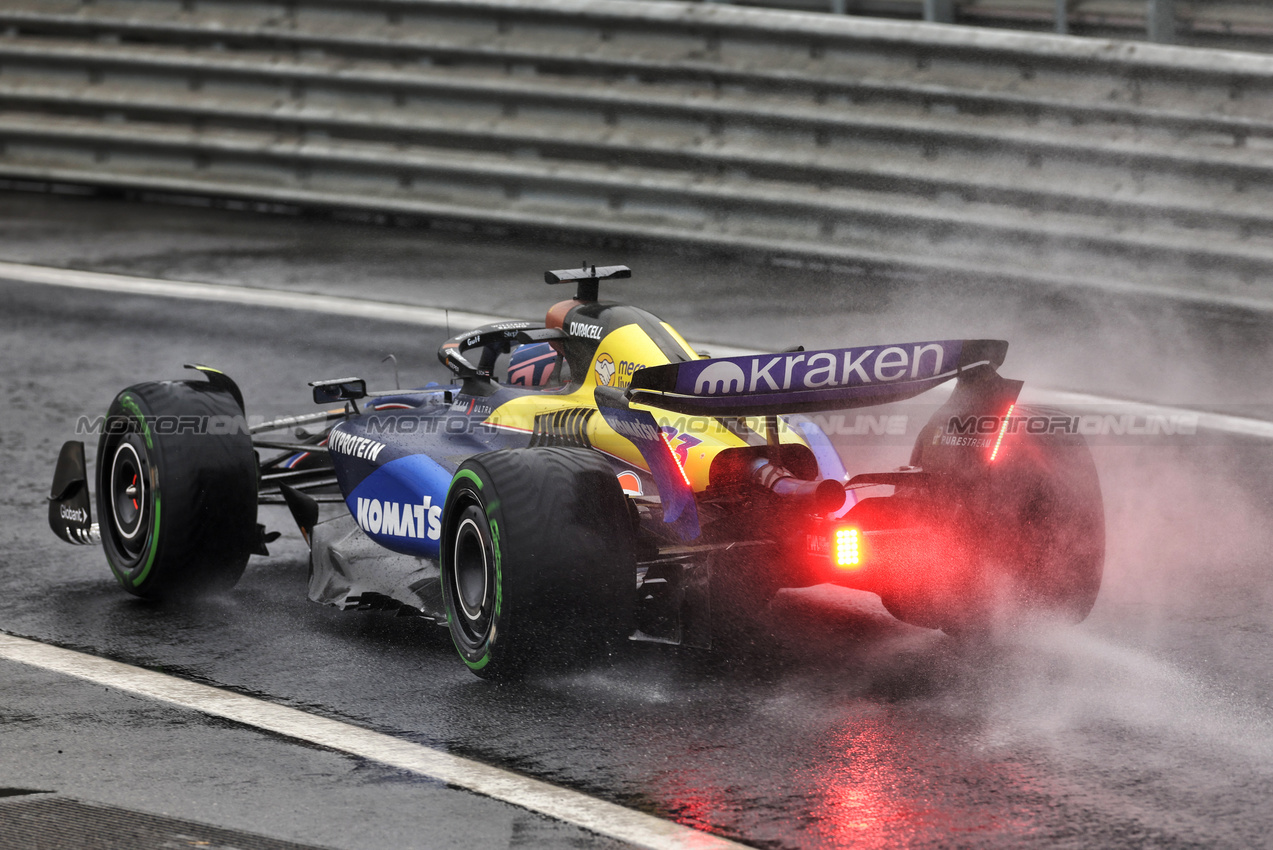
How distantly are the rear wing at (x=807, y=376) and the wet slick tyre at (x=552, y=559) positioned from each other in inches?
13.1

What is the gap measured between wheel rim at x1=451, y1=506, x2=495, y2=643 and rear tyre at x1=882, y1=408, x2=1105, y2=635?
145 centimetres

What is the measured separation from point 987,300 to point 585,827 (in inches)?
285

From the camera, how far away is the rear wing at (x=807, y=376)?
5602 mm

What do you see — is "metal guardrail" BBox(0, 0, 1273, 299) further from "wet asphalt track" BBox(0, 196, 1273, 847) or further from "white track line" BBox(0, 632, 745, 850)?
"white track line" BBox(0, 632, 745, 850)

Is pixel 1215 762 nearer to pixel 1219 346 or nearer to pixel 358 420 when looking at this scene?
pixel 358 420

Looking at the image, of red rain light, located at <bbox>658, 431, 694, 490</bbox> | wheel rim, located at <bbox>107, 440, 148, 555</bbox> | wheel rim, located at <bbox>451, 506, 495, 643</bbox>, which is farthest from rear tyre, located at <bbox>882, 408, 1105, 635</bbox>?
wheel rim, located at <bbox>107, 440, 148, 555</bbox>

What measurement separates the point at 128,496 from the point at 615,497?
2.51 meters

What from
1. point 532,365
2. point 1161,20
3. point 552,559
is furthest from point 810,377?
point 1161,20

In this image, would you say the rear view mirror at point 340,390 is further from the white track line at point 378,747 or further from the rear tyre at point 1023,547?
the rear tyre at point 1023,547

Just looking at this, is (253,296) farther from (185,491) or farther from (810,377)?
(810,377)

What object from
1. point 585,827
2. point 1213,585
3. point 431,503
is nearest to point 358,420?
point 431,503

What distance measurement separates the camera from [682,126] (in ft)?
42.7

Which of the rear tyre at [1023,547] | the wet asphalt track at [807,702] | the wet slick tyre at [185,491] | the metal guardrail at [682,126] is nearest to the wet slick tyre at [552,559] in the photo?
the wet asphalt track at [807,702]

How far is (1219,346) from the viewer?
10.4m
